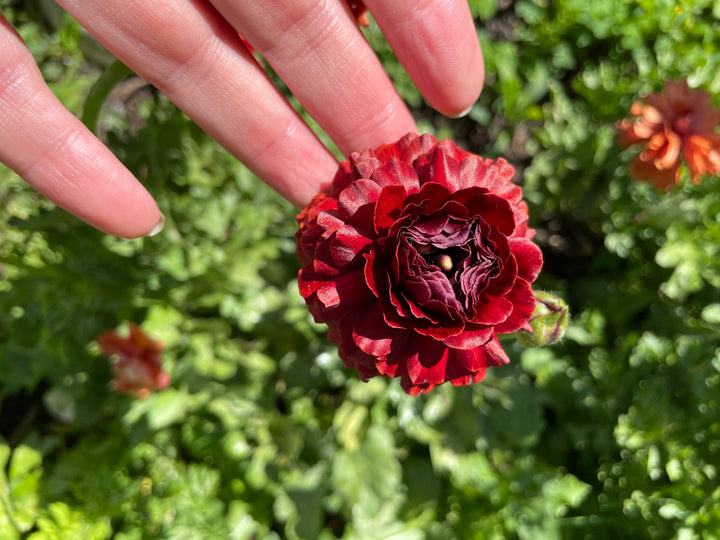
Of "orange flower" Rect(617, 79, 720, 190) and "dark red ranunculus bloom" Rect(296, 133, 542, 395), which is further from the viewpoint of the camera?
"orange flower" Rect(617, 79, 720, 190)

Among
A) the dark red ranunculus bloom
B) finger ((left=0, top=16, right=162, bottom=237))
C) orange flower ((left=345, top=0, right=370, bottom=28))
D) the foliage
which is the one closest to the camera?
the dark red ranunculus bloom

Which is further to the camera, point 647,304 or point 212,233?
point 647,304

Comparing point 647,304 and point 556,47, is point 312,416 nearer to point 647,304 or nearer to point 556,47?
point 647,304

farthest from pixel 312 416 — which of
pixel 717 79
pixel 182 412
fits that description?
pixel 717 79

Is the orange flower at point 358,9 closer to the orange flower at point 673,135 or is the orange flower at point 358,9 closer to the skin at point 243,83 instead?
the skin at point 243,83

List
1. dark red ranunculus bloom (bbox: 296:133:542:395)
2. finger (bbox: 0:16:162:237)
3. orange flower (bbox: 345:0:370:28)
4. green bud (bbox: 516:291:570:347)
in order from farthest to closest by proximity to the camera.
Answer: orange flower (bbox: 345:0:370:28), finger (bbox: 0:16:162:237), green bud (bbox: 516:291:570:347), dark red ranunculus bloom (bbox: 296:133:542:395)

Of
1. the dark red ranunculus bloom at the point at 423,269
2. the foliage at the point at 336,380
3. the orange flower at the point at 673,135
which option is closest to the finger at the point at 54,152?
the foliage at the point at 336,380

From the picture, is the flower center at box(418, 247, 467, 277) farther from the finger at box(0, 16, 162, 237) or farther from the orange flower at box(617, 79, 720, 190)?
the orange flower at box(617, 79, 720, 190)

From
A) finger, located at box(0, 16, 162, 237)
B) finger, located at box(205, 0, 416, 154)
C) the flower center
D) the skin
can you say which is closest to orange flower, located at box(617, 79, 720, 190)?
the skin
